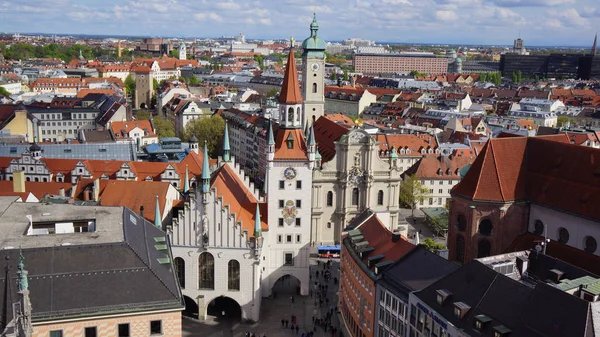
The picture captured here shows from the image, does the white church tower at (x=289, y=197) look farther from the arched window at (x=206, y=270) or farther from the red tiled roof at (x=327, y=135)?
the red tiled roof at (x=327, y=135)

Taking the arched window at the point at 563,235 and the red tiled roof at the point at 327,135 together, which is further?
the red tiled roof at the point at 327,135

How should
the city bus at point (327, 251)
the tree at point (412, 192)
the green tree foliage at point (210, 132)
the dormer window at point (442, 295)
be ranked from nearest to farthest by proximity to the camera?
the dormer window at point (442, 295) < the city bus at point (327, 251) < the tree at point (412, 192) < the green tree foliage at point (210, 132)

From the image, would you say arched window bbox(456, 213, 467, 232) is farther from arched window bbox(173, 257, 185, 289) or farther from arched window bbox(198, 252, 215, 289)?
arched window bbox(173, 257, 185, 289)

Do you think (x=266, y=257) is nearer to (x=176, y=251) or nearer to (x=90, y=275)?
(x=176, y=251)

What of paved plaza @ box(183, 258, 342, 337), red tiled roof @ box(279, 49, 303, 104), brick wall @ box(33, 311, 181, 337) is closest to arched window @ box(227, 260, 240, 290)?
paved plaza @ box(183, 258, 342, 337)

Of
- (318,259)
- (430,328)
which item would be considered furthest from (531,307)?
(318,259)

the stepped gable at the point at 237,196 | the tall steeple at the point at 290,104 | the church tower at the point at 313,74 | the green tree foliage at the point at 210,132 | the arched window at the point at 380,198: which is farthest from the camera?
the green tree foliage at the point at 210,132

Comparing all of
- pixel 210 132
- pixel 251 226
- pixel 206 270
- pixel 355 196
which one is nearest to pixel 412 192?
pixel 355 196

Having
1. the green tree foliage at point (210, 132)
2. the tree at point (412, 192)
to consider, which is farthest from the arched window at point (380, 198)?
the green tree foliage at point (210, 132)
